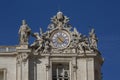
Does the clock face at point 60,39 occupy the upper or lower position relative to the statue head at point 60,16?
lower

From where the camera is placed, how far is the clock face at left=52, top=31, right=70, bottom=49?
72.2 m

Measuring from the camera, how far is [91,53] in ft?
236

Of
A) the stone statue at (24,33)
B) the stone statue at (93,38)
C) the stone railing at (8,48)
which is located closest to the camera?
the stone statue at (24,33)

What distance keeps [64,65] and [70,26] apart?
395 centimetres

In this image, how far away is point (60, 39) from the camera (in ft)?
238

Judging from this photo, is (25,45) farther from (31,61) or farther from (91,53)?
(91,53)

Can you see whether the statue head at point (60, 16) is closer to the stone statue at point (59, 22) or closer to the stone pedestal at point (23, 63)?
the stone statue at point (59, 22)

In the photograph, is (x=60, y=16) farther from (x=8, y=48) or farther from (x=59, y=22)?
(x=8, y=48)

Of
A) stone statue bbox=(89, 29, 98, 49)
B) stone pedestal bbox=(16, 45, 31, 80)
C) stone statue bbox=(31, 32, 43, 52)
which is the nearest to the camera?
stone pedestal bbox=(16, 45, 31, 80)

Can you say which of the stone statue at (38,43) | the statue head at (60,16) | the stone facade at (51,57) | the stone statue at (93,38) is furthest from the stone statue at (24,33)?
the stone statue at (93,38)

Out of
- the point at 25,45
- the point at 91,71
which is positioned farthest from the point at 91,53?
the point at 25,45

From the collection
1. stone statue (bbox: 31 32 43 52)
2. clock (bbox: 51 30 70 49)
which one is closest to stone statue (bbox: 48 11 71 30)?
clock (bbox: 51 30 70 49)

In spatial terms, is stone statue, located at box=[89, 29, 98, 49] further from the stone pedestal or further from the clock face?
the stone pedestal

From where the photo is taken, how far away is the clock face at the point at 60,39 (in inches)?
2844
